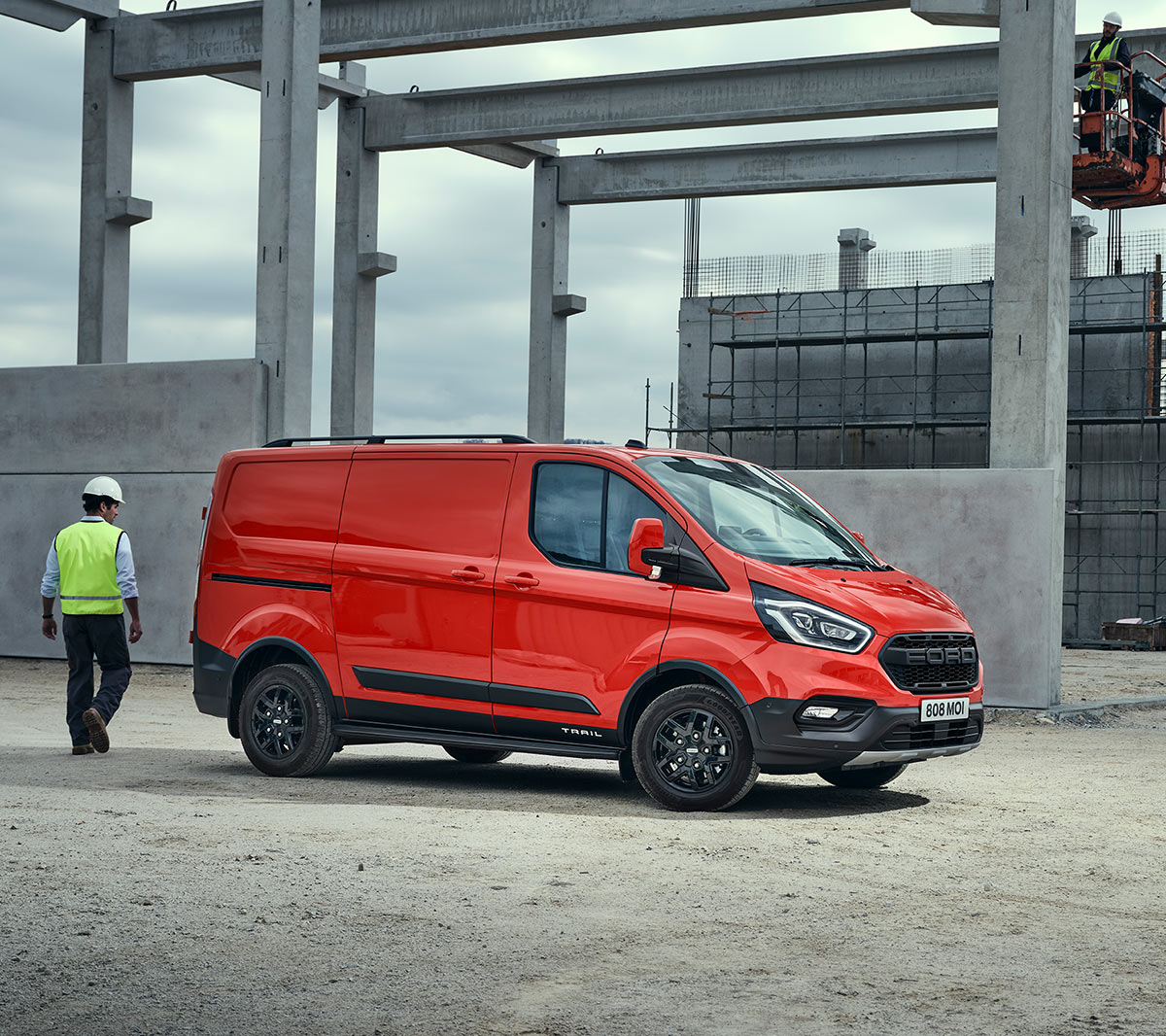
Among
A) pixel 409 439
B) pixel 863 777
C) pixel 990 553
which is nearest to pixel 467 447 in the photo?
pixel 409 439

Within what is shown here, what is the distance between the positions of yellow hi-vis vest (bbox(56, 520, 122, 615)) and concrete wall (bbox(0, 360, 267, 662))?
7.32 m

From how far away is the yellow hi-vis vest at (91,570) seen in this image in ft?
35.1

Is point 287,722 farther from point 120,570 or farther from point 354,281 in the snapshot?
point 354,281

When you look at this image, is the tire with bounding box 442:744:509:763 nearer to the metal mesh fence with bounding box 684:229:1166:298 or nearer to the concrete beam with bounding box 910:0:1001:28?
the concrete beam with bounding box 910:0:1001:28

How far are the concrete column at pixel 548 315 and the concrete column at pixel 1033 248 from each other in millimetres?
14409

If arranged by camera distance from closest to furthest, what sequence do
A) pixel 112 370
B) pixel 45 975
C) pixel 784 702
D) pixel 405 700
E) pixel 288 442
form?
pixel 45 975 → pixel 784 702 → pixel 405 700 → pixel 288 442 → pixel 112 370

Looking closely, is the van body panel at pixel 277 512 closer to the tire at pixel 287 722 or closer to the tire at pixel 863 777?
the tire at pixel 287 722

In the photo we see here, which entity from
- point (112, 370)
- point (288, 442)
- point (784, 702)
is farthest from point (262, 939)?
point (112, 370)

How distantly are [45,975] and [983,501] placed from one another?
11.6 metres

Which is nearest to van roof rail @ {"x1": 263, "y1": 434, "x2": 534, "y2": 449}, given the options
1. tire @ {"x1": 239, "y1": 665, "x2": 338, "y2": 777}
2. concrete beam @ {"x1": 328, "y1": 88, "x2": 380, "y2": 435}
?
tire @ {"x1": 239, "y1": 665, "x2": 338, "y2": 777}

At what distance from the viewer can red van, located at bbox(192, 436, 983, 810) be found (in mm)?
8094

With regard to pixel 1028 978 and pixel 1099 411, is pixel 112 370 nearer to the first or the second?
pixel 1028 978

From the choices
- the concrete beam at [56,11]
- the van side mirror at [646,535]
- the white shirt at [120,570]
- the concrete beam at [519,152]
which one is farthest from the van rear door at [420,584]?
the concrete beam at [519,152]

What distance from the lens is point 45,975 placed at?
15.7 ft
